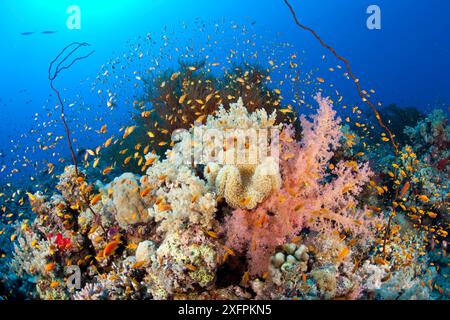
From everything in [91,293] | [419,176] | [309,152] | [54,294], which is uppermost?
[309,152]

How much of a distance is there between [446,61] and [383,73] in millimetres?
20904

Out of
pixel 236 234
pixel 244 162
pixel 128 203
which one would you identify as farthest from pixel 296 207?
pixel 128 203

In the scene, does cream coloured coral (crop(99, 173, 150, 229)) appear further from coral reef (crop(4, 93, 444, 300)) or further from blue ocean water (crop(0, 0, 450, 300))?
blue ocean water (crop(0, 0, 450, 300))

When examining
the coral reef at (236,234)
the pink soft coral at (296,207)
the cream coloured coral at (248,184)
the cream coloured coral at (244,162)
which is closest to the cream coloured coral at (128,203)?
the coral reef at (236,234)

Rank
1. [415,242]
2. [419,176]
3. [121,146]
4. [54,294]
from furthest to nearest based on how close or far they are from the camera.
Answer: [121,146]
[419,176]
[415,242]
[54,294]

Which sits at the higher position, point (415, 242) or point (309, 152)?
point (309, 152)

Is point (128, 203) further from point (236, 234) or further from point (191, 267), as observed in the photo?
point (236, 234)

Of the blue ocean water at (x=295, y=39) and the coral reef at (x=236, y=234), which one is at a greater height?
the blue ocean water at (x=295, y=39)

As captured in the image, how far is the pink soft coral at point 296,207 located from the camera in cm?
384

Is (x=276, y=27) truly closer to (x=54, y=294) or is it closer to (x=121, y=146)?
(x=121, y=146)

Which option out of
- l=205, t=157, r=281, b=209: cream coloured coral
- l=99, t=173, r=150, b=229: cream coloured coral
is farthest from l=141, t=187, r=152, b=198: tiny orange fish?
l=205, t=157, r=281, b=209: cream coloured coral

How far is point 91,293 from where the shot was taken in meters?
4.09

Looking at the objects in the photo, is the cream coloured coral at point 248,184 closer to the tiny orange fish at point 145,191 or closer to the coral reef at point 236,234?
the coral reef at point 236,234
